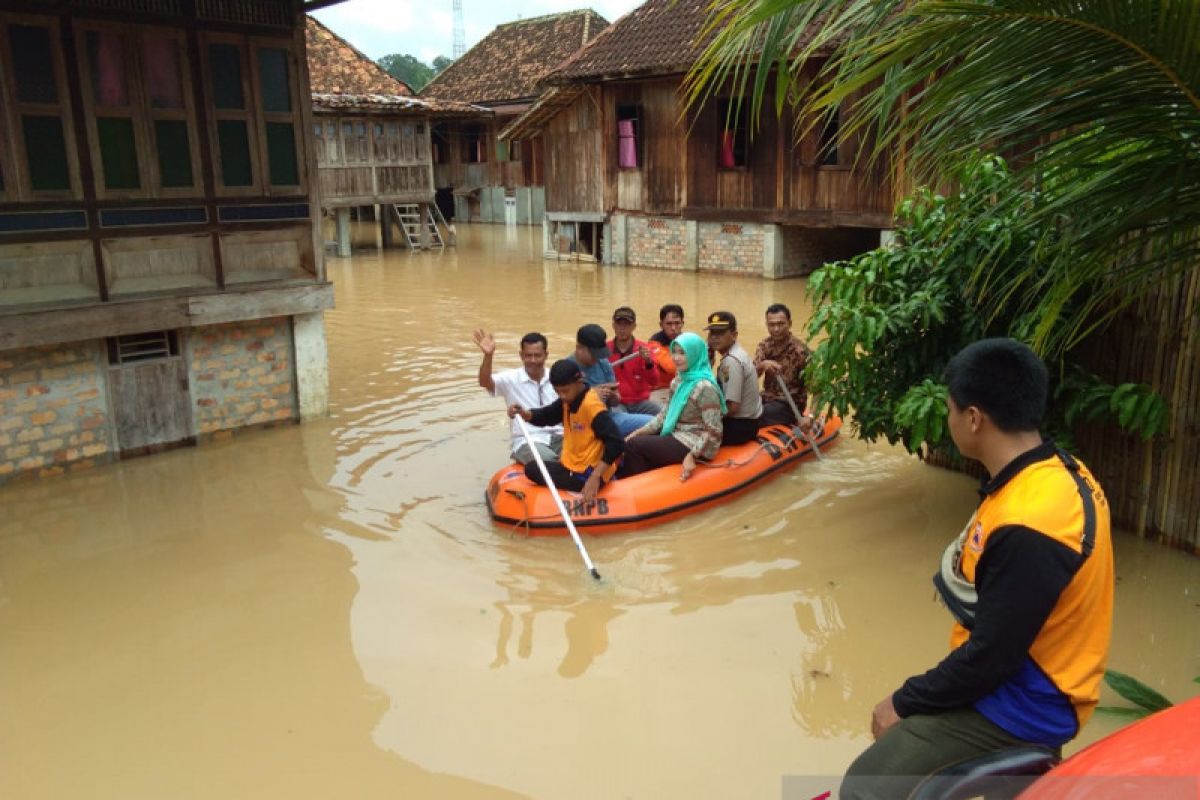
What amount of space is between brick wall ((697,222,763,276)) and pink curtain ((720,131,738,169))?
119 cm

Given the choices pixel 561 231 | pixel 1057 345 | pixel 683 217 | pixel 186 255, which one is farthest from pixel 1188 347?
pixel 561 231

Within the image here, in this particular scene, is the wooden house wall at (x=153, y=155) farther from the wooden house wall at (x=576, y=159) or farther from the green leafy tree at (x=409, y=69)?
the green leafy tree at (x=409, y=69)

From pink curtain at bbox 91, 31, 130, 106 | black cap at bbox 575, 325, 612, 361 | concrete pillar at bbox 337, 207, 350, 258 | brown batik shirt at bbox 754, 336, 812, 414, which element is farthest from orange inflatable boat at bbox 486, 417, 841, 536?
concrete pillar at bbox 337, 207, 350, 258

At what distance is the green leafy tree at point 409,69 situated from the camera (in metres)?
69.6

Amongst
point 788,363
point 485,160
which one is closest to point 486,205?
point 485,160

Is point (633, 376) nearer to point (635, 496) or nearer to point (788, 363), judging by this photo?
point (788, 363)

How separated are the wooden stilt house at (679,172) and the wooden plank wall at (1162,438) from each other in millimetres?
11275

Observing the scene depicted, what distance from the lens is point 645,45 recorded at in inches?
761

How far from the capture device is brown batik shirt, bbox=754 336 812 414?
25.9ft

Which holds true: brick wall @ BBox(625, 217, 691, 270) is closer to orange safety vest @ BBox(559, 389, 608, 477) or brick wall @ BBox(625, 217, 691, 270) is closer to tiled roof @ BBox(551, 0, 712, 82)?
tiled roof @ BBox(551, 0, 712, 82)

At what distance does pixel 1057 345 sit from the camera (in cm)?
576

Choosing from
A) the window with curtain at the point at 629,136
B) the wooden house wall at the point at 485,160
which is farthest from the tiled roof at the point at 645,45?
the wooden house wall at the point at 485,160

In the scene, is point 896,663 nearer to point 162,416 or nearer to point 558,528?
point 558,528

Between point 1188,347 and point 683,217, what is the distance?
15129 millimetres
